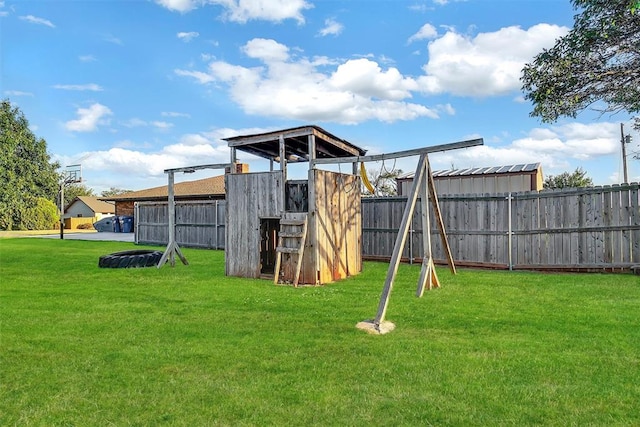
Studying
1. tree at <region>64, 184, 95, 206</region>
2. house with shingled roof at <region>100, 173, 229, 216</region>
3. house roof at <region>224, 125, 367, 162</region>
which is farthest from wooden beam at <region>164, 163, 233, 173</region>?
tree at <region>64, 184, 95, 206</region>

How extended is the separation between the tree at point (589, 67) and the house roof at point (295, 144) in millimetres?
4645

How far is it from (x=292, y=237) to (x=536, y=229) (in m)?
6.03

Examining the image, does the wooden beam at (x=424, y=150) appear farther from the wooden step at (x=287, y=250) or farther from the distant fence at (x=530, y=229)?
the distant fence at (x=530, y=229)

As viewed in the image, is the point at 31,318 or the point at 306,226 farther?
the point at 306,226

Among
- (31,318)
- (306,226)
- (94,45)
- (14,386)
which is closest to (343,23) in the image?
(306,226)

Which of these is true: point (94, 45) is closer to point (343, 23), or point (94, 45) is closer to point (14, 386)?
point (343, 23)

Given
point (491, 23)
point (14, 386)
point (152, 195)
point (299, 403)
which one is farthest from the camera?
point (152, 195)

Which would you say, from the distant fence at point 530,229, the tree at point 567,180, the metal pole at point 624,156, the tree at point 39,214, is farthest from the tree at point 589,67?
the tree at point 39,214

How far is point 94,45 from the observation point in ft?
38.5

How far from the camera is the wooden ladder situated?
28.7ft

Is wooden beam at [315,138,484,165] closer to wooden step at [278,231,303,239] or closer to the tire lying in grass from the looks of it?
wooden step at [278,231,303,239]

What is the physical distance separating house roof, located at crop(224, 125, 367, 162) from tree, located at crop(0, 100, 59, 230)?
147ft

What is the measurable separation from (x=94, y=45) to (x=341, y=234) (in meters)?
8.85

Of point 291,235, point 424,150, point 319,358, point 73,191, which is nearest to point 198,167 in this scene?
point 291,235
